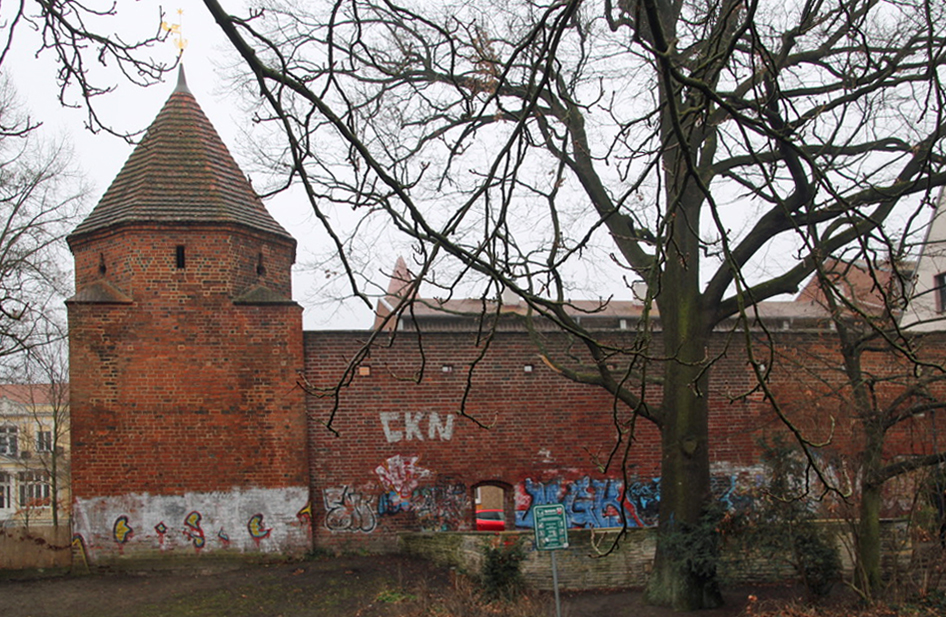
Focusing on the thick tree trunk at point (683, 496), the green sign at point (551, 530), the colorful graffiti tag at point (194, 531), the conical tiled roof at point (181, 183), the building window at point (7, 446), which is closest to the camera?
the green sign at point (551, 530)

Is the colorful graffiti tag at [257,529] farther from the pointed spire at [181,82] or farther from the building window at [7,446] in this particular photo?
the building window at [7,446]

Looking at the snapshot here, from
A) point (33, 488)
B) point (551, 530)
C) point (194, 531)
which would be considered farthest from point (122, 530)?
point (33, 488)

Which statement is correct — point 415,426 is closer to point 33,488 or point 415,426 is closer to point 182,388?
point 182,388

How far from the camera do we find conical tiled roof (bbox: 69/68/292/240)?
1736 centimetres

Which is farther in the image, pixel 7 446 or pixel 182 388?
pixel 7 446

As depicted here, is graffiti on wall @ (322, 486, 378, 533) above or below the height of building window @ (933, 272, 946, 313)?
below

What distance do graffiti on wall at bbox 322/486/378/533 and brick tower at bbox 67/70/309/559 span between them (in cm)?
46

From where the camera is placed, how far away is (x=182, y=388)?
16766 millimetres

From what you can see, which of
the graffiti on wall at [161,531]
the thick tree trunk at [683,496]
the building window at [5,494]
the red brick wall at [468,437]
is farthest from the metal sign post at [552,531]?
the building window at [5,494]

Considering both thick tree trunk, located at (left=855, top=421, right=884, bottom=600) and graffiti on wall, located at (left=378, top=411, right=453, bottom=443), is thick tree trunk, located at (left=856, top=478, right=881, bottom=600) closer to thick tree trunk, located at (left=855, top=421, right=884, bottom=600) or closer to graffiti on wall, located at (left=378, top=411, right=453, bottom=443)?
thick tree trunk, located at (left=855, top=421, right=884, bottom=600)

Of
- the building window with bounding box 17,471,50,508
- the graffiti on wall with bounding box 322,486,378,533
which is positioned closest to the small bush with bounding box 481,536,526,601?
the graffiti on wall with bounding box 322,486,378,533

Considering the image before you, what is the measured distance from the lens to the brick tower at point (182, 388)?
16.4 meters

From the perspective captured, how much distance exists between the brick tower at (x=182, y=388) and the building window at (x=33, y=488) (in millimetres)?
16506

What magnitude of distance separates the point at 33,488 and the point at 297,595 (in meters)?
30.6
